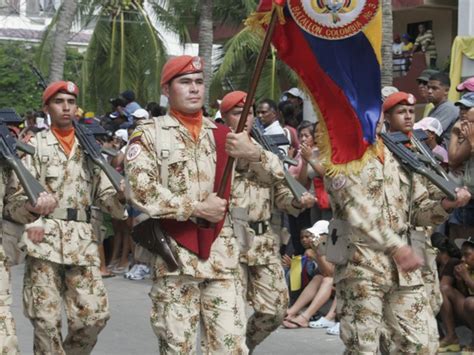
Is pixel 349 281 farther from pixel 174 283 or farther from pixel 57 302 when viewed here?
pixel 57 302

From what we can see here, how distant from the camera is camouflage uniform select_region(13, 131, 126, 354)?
856 centimetres

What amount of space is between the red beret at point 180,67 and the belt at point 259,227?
7.59 ft

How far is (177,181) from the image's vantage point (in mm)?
7027

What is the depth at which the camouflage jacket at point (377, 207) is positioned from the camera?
7168 mm

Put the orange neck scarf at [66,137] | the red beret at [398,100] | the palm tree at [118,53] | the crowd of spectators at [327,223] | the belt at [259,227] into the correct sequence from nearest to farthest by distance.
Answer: the red beret at [398,100] < the orange neck scarf at [66,137] < the belt at [259,227] < the crowd of spectators at [327,223] < the palm tree at [118,53]

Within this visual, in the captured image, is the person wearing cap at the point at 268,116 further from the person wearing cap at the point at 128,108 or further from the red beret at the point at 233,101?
the person wearing cap at the point at 128,108

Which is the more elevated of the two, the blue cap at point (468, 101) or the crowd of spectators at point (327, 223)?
the blue cap at point (468, 101)

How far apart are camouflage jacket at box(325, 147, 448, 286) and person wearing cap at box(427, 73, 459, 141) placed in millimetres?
3564

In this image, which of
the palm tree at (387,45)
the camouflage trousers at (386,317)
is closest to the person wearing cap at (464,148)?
the camouflage trousers at (386,317)

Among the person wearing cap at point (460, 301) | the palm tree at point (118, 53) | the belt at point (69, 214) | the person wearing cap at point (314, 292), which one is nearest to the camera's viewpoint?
the belt at point (69, 214)

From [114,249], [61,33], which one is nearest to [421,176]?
[114,249]

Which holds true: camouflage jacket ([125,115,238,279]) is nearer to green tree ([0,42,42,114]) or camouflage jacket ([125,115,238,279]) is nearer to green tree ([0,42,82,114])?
green tree ([0,42,82,114])

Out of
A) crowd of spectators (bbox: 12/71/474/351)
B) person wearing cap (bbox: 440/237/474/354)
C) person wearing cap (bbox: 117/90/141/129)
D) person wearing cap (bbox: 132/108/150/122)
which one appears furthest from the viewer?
person wearing cap (bbox: 117/90/141/129)

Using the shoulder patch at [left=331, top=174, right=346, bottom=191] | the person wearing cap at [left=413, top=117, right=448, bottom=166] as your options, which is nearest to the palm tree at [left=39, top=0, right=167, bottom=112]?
the person wearing cap at [left=413, top=117, right=448, bottom=166]
